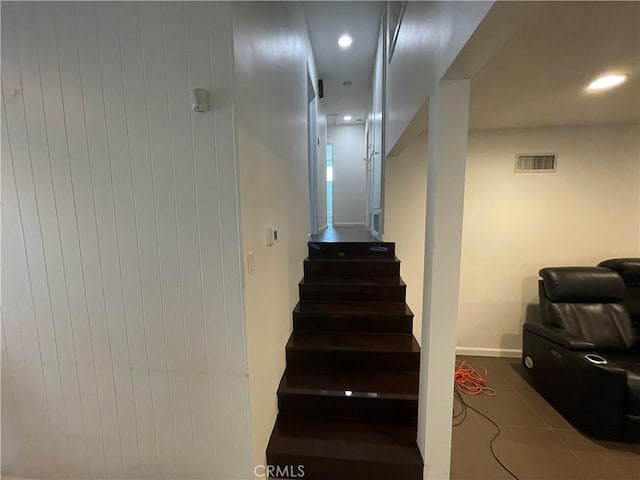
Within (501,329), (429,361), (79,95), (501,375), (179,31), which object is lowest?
(501,375)

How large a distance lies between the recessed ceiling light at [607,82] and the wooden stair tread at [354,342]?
2.14m

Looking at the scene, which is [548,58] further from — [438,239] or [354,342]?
[354,342]

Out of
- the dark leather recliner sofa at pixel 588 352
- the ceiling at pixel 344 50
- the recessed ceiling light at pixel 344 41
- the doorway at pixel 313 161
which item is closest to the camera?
the dark leather recliner sofa at pixel 588 352

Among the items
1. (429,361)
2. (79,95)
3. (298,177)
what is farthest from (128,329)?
(298,177)

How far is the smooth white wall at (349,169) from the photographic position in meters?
6.65

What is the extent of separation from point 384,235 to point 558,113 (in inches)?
74.8

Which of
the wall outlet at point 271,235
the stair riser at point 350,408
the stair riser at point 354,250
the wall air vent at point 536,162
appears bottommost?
the stair riser at point 350,408

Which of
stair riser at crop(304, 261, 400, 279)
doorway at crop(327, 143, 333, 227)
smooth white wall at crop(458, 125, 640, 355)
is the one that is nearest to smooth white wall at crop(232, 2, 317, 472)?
stair riser at crop(304, 261, 400, 279)

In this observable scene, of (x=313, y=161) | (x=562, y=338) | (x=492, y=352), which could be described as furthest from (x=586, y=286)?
(x=313, y=161)

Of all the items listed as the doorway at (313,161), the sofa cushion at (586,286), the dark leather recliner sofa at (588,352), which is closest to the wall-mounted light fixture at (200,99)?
the doorway at (313,161)

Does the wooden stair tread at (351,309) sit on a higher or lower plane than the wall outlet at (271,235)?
lower

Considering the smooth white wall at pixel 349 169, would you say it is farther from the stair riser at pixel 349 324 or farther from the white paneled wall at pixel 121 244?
the white paneled wall at pixel 121 244

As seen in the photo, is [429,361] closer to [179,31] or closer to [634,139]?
[179,31]

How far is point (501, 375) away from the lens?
104 inches
